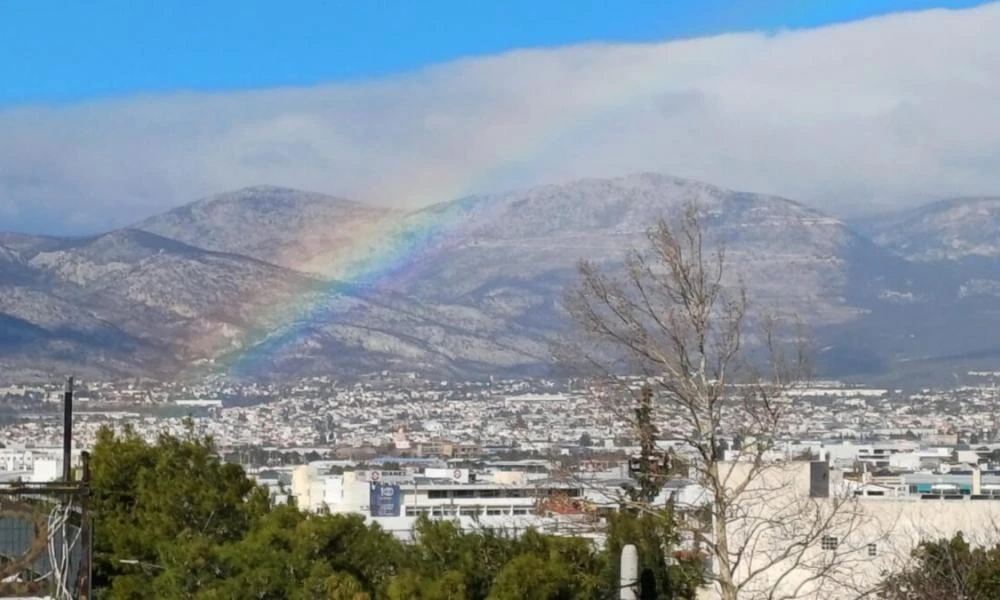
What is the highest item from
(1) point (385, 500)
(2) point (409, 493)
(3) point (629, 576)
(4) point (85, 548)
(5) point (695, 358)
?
(5) point (695, 358)

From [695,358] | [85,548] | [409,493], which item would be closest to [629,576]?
[85,548]

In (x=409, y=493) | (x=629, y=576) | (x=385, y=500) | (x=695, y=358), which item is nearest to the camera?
(x=629, y=576)

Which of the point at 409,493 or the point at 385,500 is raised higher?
the point at 409,493

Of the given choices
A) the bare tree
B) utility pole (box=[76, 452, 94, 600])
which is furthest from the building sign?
utility pole (box=[76, 452, 94, 600])

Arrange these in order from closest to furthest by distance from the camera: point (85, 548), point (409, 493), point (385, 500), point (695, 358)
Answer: point (85, 548) → point (695, 358) → point (385, 500) → point (409, 493)

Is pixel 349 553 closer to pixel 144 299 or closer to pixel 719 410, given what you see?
pixel 719 410

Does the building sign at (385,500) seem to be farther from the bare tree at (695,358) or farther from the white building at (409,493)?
the bare tree at (695,358)

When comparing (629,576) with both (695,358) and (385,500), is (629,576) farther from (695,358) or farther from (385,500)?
(385,500)

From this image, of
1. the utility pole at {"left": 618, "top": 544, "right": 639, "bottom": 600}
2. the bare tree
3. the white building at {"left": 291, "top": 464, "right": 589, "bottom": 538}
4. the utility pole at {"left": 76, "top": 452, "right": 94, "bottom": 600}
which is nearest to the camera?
the utility pole at {"left": 618, "top": 544, "right": 639, "bottom": 600}

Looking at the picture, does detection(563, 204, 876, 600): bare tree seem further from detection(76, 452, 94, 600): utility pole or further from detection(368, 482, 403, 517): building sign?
detection(368, 482, 403, 517): building sign
